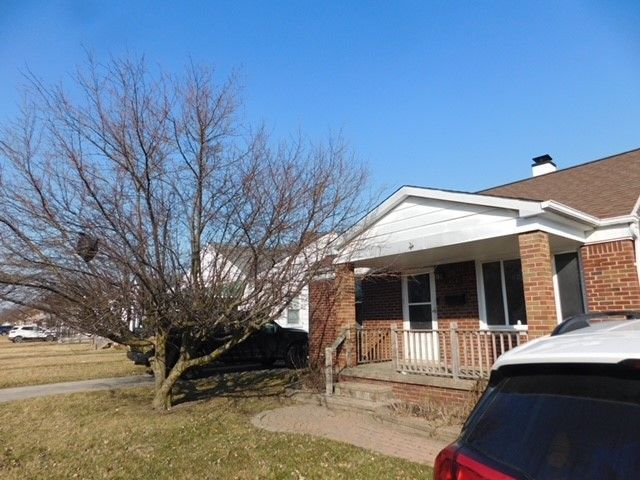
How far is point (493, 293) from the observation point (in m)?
10.3

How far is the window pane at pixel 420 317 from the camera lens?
1147cm

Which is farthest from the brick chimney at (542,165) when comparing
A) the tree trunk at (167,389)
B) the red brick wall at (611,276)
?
the tree trunk at (167,389)

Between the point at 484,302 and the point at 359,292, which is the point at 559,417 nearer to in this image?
the point at 484,302

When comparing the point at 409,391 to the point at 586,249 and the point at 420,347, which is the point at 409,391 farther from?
the point at 586,249

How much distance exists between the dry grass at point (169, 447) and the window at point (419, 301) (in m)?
4.23

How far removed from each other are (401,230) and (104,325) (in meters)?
5.97

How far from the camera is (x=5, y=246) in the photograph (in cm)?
711

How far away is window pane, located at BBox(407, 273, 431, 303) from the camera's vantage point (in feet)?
37.9

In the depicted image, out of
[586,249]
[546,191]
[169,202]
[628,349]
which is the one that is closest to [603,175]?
[546,191]

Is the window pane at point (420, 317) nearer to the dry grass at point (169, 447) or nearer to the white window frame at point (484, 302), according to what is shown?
the white window frame at point (484, 302)

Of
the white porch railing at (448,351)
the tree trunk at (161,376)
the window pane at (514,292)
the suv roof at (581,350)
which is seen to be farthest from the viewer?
the window pane at (514,292)

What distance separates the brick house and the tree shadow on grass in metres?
1.25

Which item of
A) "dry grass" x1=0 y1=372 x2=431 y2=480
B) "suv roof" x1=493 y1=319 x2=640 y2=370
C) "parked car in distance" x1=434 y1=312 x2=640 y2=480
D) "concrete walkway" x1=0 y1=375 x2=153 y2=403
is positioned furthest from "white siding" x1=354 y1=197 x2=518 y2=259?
"concrete walkway" x1=0 y1=375 x2=153 y2=403

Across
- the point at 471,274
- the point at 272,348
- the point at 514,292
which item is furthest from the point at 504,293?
the point at 272,348
